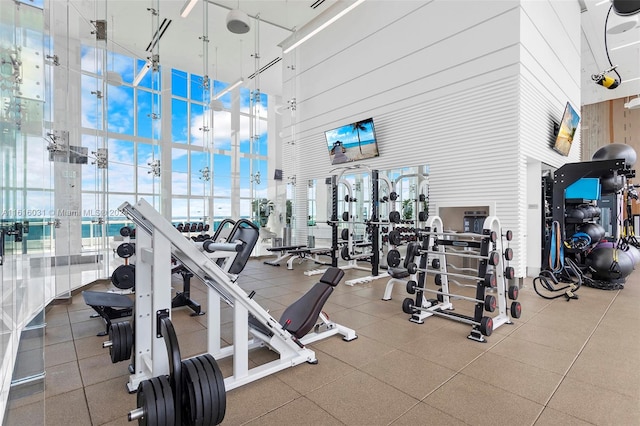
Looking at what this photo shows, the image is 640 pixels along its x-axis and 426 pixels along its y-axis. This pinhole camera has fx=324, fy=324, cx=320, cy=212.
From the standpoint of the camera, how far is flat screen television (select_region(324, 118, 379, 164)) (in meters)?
6.86

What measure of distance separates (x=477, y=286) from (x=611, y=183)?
435 centimetres

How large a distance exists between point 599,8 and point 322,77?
619cm

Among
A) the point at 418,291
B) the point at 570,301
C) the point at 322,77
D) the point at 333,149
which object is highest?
the point at 322,77

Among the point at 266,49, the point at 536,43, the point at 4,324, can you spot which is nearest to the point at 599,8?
the point at 536,43

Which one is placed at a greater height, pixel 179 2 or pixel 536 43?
pixel 179 2

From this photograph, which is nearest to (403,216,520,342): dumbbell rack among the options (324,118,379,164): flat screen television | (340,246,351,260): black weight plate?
(340,246,351,260): black weight plate

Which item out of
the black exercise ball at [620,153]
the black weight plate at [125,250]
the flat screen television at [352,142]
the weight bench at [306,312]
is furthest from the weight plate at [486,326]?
the black exercise ball at [620,153]

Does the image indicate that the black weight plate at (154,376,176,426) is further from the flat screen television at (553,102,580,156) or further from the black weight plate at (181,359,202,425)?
the flat screen television at (553,102,580,156)

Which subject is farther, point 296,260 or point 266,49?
point 266,49

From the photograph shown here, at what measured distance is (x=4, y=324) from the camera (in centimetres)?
196

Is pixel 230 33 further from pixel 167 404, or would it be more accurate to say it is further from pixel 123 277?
pixel 167 404

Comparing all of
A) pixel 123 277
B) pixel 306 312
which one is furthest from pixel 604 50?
pixel 123 277

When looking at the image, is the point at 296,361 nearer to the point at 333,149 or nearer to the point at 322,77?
the point at 333,149

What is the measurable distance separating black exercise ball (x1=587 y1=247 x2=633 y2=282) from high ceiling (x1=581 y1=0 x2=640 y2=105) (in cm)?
410
